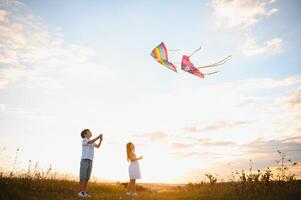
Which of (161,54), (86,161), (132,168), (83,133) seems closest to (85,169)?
(86,161)

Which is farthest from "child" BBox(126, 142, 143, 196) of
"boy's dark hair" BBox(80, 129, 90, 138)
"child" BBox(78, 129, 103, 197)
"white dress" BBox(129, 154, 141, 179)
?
"boy's dark hair" BBox(80, 129, 90, 138)

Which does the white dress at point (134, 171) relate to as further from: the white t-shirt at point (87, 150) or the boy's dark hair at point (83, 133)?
the boy's dark hair at point (83, 133)

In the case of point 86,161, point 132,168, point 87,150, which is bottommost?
point 132,168

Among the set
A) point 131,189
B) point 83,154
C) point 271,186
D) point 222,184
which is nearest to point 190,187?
point 222,184

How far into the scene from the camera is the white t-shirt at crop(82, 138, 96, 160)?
10031 mm

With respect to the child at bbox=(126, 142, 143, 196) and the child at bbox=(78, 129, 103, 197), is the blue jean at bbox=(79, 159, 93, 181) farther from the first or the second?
the child at bbox=(126, 142, 143, 196)

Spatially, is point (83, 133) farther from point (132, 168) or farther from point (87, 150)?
point (132, 168)

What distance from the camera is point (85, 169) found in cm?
990

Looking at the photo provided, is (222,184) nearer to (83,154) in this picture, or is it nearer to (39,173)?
(83,154)

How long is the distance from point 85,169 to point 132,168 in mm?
2118

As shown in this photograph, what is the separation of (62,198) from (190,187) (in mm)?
6365

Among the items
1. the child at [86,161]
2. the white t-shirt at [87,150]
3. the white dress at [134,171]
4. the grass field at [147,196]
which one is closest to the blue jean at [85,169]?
the child at [86,161]

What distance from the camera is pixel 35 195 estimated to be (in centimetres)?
933

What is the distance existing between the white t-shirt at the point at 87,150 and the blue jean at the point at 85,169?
13 centimetres
